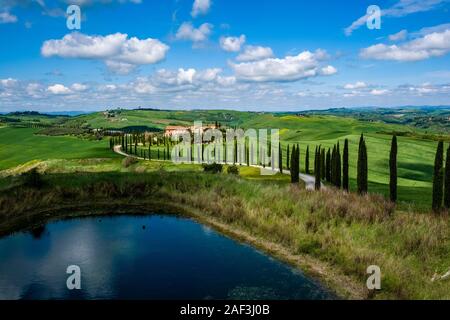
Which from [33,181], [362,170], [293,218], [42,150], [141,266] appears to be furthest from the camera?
[42,150]

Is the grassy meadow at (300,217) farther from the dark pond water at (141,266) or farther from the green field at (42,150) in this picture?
the green field at (42,150)

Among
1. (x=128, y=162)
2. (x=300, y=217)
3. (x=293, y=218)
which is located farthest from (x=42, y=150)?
(x=300, y=217)

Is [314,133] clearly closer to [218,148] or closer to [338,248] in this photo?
[218,148]

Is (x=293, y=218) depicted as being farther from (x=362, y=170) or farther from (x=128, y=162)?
(x=128, y=162)

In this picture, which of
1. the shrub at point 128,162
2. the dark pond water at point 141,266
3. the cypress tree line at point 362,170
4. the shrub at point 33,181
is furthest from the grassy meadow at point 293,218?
the shrub at point 128,162

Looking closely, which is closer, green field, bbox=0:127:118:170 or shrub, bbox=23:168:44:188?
shrub, bbox=23:168:44:188

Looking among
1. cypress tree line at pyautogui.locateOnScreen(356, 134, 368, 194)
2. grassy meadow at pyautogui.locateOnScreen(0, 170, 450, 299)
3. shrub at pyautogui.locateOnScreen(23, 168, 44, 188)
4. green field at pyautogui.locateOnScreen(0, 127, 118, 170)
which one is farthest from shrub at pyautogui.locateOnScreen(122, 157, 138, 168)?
cypress tree line at pyautogui.locateOnScreen(356, 134, 368, 194)

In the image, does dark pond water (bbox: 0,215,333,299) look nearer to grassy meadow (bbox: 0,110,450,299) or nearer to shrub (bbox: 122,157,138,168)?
grassy meadow (bbox: 0,110,450,299)
